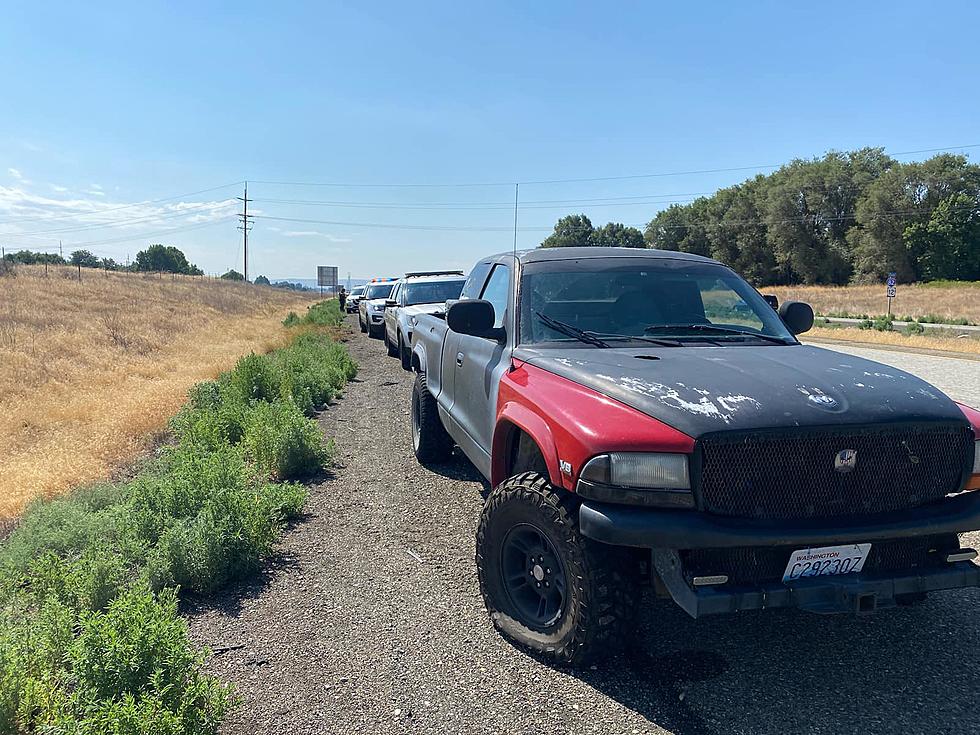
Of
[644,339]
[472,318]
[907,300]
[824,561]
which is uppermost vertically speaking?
[907,300]

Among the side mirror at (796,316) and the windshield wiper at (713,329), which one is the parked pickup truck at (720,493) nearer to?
the windshield wiper at (713,329)

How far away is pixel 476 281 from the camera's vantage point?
206 inches

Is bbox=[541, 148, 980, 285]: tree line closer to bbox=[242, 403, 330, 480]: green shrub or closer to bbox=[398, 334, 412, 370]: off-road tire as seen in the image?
bbox=[398, 334, 412, 370]: off-road tire

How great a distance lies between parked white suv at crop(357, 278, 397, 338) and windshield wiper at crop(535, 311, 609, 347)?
14.2 m

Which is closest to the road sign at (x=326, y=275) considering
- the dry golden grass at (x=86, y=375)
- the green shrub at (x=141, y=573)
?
the dry golden grass at (x=86, y=375)

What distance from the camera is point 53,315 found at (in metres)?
22.1

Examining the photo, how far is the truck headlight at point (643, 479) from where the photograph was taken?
2494mm

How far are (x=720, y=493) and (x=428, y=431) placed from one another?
13.0 ft

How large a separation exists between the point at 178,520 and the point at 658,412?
11.2 ft

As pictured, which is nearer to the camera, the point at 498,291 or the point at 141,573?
the point at 141,573

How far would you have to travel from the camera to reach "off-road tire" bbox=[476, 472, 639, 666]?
2670 mm

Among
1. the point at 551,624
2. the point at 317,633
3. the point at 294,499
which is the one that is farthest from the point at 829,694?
the point at 294,499

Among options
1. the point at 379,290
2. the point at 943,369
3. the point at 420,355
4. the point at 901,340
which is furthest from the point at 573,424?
the point at 901,340

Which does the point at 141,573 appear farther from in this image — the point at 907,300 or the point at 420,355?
the point at 907,300
